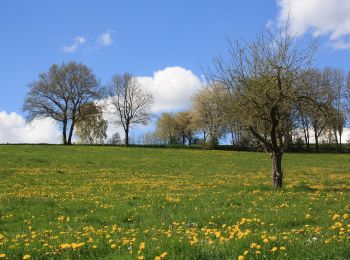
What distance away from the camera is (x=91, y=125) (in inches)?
3487

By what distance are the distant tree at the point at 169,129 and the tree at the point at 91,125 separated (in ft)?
67.5

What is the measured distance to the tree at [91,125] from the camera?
8244 cm

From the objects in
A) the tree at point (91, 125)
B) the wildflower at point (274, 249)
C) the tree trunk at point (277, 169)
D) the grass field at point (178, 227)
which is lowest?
the grass field at point (178, 227)

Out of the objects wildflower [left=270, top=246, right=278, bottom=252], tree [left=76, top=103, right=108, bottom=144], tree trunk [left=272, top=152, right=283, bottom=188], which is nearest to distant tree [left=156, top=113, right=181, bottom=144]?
tree [left=76, top=103, right=108, bottom=144]

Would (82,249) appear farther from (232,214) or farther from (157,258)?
(232,214)

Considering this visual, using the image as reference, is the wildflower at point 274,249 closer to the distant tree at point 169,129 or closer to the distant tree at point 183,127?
the distant tree at point 183,127

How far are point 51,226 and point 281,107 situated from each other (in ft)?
42.9

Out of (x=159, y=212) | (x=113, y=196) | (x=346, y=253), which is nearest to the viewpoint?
(x=346, y=253)

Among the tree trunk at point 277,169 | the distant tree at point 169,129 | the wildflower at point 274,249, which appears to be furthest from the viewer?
the distant tree at point 169,129

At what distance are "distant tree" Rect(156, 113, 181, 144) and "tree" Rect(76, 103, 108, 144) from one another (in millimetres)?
20583

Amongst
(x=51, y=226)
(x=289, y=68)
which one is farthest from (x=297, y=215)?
(x=289, y=68)

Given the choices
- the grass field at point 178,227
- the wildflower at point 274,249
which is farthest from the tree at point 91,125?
the wildflower at point 274,249

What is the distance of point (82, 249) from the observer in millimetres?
7195

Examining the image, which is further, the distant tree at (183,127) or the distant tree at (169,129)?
the distant tree at (169,129)
